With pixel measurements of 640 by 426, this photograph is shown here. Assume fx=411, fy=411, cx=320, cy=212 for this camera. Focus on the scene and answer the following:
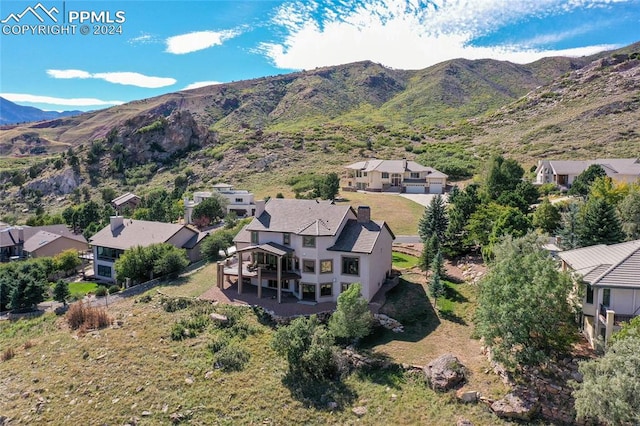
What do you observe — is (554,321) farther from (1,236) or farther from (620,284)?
(1,236)

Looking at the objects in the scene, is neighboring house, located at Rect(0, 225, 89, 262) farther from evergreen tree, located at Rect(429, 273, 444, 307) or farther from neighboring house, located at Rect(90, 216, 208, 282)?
evergreen tree, located at Rect(429, 273, 444, 307)

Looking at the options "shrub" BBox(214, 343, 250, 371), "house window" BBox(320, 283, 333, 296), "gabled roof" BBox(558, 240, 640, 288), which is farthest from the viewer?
"house window" BBox(320, 283, 333, 296)

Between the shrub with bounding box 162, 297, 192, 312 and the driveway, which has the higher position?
the driveway

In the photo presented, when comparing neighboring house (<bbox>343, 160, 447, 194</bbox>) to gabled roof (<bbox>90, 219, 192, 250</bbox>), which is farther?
neighboring house (<bbox>343, 160, 447, 194</bbox>)

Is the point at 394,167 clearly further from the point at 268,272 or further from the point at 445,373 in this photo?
the point at 445,373

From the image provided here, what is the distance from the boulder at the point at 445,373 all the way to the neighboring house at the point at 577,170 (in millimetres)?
45464

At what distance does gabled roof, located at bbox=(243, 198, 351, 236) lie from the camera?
33281mm

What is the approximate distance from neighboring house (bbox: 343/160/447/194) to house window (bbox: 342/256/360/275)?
4407cm

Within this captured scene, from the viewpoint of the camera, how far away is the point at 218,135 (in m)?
121

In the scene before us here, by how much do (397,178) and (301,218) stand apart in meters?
45.1

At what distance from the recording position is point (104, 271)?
4881 cm

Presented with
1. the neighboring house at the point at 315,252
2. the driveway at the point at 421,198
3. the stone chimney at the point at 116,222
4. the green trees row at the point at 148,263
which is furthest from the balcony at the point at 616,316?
the stone chimney at the point at 116,222

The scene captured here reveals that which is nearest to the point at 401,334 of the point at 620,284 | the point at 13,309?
the point at 620,284

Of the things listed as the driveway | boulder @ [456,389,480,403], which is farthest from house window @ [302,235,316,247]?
the driveway
